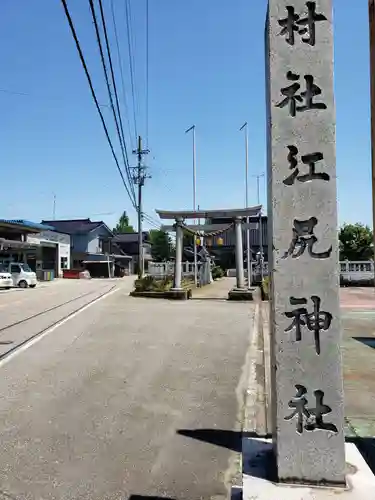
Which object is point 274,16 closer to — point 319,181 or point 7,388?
point 319,181

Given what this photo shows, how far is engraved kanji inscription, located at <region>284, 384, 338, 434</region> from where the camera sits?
2934 mm

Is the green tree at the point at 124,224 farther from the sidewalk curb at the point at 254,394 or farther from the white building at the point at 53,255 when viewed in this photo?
the sidewalk curb at the point at 254,394

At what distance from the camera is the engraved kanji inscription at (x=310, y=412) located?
2934 mm

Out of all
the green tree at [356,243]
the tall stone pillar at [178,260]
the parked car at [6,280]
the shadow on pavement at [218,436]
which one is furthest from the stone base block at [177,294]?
the green tree at [356,243]

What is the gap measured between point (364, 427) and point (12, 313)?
12695 millimetres

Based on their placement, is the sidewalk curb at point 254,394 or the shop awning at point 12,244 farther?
the shop awning at point 12,244

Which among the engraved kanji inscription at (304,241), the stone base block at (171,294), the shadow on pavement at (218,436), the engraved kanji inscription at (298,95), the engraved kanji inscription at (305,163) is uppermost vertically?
the engraved kanji inscription at (298,95)

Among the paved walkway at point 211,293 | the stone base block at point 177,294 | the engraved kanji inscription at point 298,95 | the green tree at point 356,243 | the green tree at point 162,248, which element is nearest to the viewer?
the engraved kanji inscription at point 298,95

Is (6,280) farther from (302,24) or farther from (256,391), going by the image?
(302,24)

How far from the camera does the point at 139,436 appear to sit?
447cm

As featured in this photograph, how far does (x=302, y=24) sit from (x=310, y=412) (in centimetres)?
260

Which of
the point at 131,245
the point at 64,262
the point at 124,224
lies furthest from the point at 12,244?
the point at 124,224

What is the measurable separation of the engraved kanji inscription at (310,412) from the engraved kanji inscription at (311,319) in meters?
0.29

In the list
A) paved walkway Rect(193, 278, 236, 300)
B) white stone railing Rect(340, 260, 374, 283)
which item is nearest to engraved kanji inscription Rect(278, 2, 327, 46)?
paved walkway Rect(193, 278, 236, 300)
